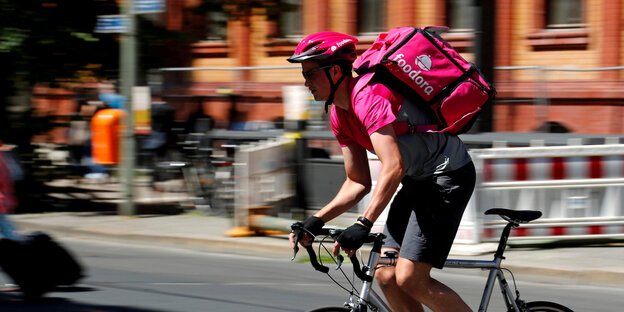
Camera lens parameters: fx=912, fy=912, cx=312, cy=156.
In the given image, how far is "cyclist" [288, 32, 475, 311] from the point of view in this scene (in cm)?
365

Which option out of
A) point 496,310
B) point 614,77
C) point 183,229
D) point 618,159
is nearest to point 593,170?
point 618,159

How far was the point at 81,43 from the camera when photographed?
11977 mm

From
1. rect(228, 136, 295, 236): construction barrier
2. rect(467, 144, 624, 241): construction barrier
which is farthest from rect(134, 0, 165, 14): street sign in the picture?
rect(467, 144, 624, 241): construction barrier

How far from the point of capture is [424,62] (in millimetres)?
3721

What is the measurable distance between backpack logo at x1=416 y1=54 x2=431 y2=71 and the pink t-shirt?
16cm

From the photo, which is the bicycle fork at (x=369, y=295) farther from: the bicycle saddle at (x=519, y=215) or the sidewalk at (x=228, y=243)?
the sidewalk at (x=228, y=243)

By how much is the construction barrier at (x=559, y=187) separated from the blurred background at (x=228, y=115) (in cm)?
1

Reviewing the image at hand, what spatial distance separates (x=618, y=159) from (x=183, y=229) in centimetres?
479

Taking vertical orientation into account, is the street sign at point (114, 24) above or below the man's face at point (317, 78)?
above

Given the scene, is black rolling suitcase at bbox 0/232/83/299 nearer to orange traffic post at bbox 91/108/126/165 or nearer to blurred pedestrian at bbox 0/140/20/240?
blurred pedestrian at bbox 0/140/20/240

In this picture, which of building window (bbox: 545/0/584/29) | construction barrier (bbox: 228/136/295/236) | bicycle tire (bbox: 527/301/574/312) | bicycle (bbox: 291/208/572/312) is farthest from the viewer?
building window (bbox: 545/0/584/29)

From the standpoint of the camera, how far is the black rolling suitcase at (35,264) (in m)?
6.54

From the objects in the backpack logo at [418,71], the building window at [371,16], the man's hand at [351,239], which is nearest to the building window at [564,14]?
the building window at [371,16]

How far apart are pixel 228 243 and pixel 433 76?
239 inches
